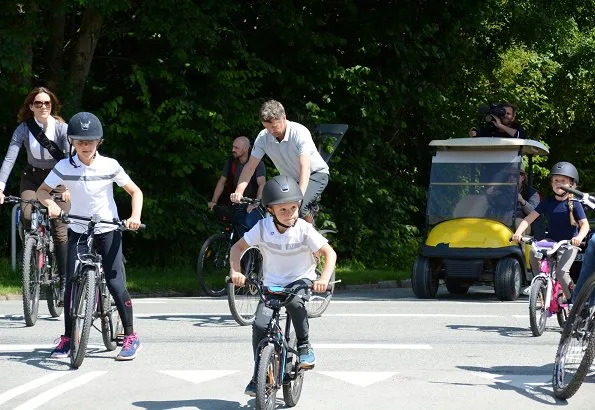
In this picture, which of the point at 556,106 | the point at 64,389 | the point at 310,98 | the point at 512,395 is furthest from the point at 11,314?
the point at 556,106

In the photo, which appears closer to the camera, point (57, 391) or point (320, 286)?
point (320, 286)

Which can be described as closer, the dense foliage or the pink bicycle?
the pink bicycle

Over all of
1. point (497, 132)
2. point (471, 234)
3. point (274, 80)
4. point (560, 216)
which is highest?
point (274, 80)

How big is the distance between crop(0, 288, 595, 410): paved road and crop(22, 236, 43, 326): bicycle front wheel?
165 millimetres

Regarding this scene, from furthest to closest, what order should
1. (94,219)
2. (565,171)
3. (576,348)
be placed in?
1. (565,171)
2. (94,219)
3. (576,348)

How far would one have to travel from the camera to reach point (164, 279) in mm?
19297

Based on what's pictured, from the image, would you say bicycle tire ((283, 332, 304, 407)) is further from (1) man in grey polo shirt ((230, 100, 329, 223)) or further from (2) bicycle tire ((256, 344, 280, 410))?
(1) man in grey polo shirt ((230, 100, 329, 223))

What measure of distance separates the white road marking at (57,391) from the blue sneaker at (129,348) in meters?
0.63

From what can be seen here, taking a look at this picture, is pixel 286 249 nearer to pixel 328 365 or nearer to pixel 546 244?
pixel 328 365

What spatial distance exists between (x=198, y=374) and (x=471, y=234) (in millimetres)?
8656

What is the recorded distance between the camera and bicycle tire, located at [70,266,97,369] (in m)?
10.1

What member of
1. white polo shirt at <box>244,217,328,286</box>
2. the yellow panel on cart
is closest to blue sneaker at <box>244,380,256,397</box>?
white polo shirt at <box>244,217,328,286</box>

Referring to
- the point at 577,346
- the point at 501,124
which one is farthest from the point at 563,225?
the point at 501,124

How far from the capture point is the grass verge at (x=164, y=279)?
17.7m
